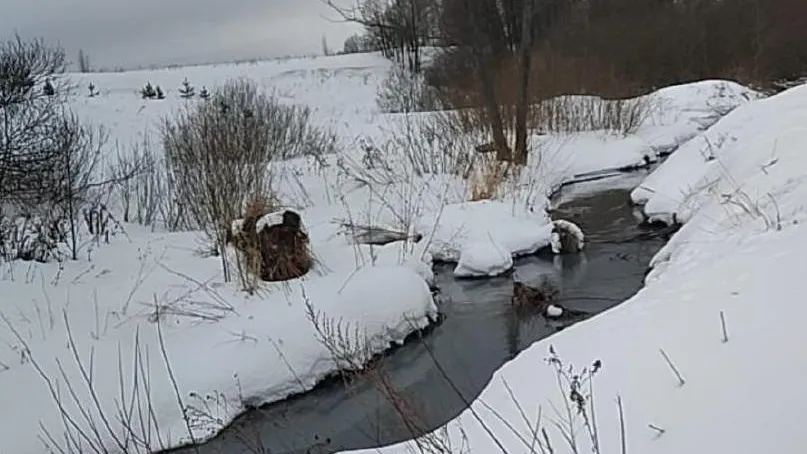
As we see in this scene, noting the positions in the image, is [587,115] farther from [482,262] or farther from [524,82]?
[482,262]

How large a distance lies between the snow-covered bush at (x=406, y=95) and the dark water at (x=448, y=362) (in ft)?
37.4

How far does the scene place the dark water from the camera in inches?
227

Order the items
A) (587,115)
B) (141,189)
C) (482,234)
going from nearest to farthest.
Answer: (482,234) → (141,189) → (587,115)

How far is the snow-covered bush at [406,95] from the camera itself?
22.6 metres

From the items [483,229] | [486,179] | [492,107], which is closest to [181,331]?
[483,229]

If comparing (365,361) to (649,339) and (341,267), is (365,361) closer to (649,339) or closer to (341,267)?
(341,267)

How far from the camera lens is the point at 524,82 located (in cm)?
1489

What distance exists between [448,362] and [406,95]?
1856 cm

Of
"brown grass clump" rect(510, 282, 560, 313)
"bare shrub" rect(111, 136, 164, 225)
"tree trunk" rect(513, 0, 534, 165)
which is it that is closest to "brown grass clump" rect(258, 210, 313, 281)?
"brown grass clump" rect(510, 282, 560, 313)

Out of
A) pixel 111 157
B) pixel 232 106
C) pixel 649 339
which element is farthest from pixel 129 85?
pixel 649 339

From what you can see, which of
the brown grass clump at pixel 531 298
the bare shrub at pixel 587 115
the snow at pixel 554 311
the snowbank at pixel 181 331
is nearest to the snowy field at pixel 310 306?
the snowbank at pixel 181 331

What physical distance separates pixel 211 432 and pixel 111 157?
1241cm

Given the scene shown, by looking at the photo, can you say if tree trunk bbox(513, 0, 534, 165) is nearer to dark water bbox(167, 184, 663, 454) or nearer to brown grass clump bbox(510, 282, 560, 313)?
dark water bbox(167, 184, 663, 454)

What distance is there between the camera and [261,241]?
27.8ft
